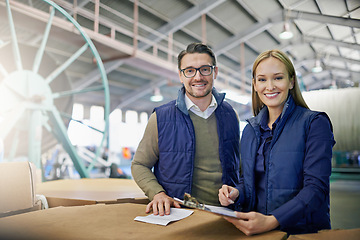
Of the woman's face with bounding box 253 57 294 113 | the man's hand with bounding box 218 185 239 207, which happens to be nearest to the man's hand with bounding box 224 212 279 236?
the man's hand with bounding box 218 185 239 207

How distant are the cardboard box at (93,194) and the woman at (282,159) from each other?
666mm

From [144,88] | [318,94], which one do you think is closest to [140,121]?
[144,88]

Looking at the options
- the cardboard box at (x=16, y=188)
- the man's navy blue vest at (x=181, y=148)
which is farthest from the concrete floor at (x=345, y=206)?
the cardboard box at (x=16, y=188)

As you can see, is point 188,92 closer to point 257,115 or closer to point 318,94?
point 257,115

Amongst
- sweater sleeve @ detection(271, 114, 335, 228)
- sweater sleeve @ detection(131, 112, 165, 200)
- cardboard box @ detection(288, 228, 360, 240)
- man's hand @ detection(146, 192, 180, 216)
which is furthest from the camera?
sweater sleeve @ detection(131, 112, 165, 200)

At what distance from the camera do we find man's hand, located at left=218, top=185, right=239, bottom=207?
1.06m

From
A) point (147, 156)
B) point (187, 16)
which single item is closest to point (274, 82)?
point (147, 156)

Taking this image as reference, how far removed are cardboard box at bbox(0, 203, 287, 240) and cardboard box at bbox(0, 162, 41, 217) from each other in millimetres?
267

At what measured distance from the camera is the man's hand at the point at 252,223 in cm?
75

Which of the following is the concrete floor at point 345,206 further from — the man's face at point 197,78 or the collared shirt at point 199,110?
the man's face at point 197,78

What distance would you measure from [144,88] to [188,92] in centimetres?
969

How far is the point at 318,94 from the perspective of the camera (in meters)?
1.80

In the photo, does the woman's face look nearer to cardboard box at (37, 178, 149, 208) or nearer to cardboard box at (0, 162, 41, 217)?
cardboard box at (37, 178, 149, 208)

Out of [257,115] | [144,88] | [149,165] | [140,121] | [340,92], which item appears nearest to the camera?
[257,115]
